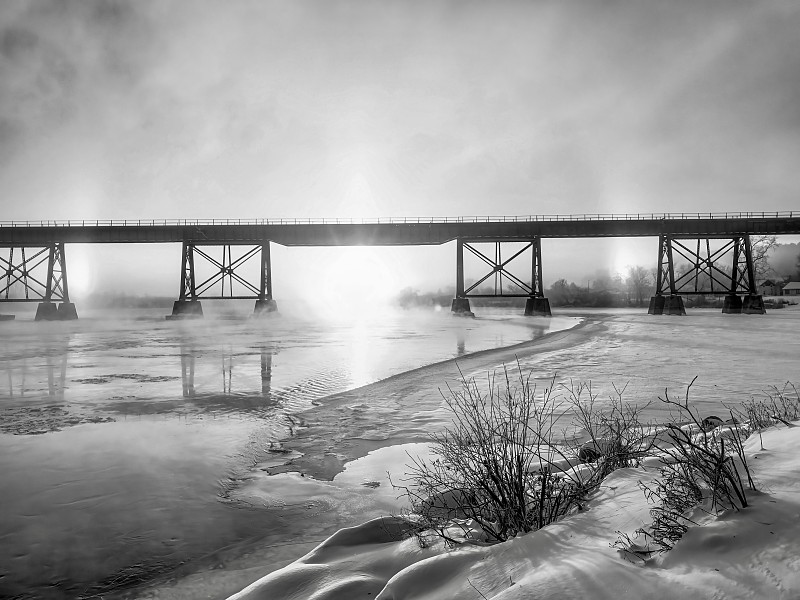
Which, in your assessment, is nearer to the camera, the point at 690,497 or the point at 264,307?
the point at 690,497

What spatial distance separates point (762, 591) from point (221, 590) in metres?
2.63

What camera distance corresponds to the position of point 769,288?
291 feet

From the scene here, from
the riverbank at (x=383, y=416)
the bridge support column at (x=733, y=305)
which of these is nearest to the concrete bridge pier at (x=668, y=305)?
the bridge support column at (x=733, y=305)

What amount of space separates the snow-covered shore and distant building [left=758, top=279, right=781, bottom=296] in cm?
10605

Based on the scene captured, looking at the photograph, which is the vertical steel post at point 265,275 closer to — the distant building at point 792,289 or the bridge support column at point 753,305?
the bridge support column at point 753,305

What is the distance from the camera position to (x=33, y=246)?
41031mm

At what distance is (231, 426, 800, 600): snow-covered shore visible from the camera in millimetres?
1757

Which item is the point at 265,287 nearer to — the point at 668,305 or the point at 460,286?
the point at 460,286

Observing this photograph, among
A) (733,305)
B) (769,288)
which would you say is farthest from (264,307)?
(769,288)

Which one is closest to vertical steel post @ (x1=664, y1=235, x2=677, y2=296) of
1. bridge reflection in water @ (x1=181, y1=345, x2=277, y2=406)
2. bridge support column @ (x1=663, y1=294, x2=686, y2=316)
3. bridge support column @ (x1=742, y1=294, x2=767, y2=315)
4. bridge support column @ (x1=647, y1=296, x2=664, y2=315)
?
bridge support column @ (x1=663, y1=294, x2=686, y2=316)

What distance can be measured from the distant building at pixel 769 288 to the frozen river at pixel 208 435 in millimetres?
91760

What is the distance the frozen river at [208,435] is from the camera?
128 inches

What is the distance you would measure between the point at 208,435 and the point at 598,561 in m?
5.16

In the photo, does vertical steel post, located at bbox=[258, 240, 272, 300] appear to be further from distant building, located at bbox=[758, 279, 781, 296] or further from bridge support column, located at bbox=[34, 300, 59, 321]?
distant building, located at bbox=[758, 279, 781, 296]
